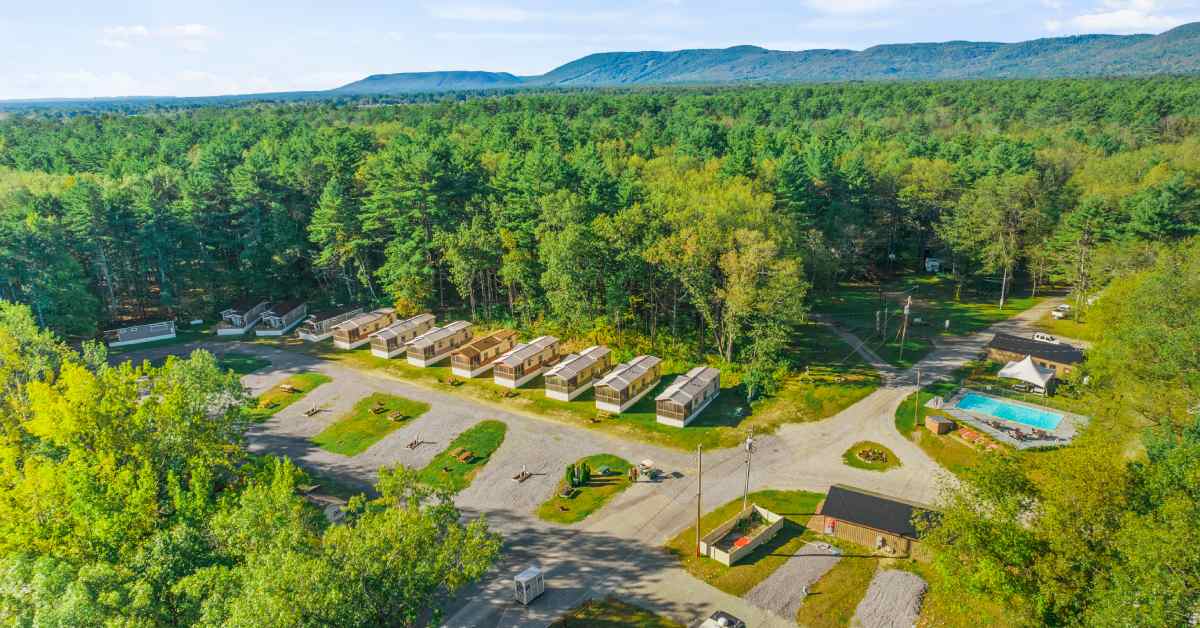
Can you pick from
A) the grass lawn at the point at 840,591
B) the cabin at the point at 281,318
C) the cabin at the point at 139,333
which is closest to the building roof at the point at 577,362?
the grass lawn at the point at 840,591

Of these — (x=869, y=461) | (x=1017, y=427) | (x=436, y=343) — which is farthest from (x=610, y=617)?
(x=436, y=343)

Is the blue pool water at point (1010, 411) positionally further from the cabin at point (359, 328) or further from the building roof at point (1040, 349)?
the cabin at point (359, 328)

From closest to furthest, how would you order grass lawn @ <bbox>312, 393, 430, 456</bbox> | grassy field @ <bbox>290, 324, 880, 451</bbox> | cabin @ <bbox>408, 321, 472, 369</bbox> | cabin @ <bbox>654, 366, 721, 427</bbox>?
grass lawn @ <bbox>312, 393, 430, 456</bbox> < grassy field @ <bbox>290, 324, 880, 451</bbox> < cabin @ <bbox>654, 366, 721, 427</bbox> < cabin @ <bbox>408, 321, 472, 369</bbox>

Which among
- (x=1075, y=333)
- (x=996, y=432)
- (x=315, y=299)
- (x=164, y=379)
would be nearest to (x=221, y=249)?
(x=315, y=299)

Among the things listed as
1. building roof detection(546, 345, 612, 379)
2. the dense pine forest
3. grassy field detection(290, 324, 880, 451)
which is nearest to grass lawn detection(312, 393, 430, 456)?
grassy field detection(290, 324, 880, 451)

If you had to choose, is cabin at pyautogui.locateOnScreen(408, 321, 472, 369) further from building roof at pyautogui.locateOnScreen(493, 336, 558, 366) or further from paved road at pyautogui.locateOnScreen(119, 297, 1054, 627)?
building roof at pyautogui.locateOnScreen(493, 336, 558, 366)

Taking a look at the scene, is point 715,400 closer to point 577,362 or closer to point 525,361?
point 577,362
